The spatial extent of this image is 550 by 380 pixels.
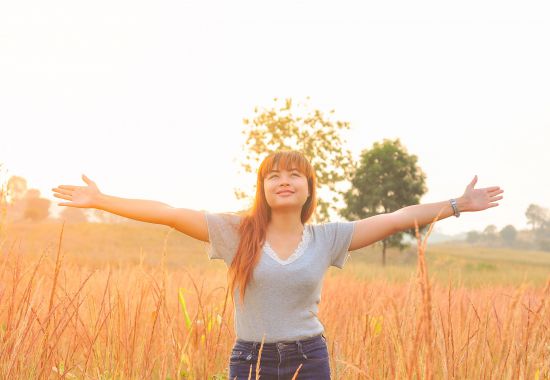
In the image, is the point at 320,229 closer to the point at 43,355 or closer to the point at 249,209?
the point at 249,209

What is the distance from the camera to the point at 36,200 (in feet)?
227

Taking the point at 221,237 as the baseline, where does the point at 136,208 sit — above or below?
above

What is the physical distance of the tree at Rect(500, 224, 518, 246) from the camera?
13500 centimetres

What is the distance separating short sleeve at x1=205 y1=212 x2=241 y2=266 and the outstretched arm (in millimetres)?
715

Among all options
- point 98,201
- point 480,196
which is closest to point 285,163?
point 98,201

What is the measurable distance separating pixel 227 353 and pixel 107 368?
148cm

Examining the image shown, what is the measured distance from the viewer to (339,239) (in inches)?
140

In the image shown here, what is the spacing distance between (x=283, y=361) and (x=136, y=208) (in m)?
1.16

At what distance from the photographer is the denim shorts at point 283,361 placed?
3137mm

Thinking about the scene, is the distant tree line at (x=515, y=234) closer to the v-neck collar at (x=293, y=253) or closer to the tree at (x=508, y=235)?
the tree at (x=508, y=235)

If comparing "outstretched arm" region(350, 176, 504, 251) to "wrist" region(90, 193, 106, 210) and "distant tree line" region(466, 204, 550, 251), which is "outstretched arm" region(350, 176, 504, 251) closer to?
"wrist" region(90, 193, 106, 210)

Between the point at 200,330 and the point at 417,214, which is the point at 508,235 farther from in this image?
the point at 200,330

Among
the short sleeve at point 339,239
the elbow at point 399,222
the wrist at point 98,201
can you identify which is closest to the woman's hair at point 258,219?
the short sleeve at point 339,239

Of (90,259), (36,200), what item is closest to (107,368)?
(90,259)
